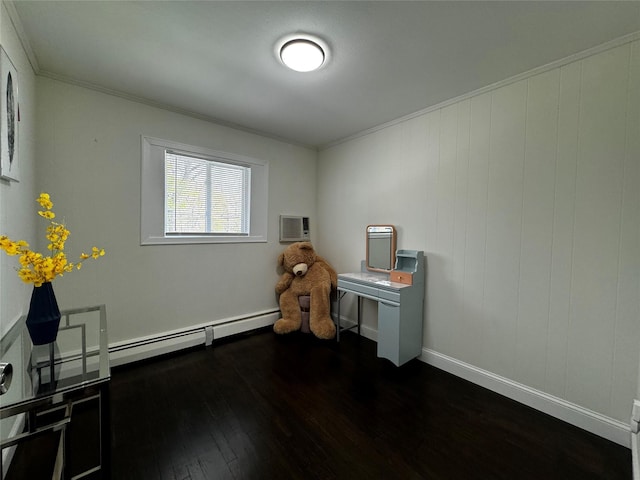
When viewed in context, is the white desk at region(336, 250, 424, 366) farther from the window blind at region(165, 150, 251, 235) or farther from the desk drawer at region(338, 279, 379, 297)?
the window blind at region(165, 150, 251, 235)

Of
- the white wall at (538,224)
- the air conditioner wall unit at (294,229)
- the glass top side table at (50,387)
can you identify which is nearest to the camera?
the glass top side table at (50,387)

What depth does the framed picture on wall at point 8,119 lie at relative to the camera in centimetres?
132

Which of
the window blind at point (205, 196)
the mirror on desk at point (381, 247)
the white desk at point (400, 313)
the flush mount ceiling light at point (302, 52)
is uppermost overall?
the flush mount ceiling light at point (302, 52)

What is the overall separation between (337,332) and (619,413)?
7.01 feet

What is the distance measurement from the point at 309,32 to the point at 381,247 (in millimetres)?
2030

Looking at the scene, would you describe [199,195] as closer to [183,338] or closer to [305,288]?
[183,338]

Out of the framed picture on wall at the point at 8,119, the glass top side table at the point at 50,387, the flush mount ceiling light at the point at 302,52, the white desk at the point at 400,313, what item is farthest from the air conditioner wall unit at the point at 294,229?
the framed picture on wall at the point at 8,119

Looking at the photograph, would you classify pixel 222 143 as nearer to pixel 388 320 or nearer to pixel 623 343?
pixel 388 320

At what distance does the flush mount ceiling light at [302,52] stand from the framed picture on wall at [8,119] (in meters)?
1.44

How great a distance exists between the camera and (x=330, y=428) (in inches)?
67.9

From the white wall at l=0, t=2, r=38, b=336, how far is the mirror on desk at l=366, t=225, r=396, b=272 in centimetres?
277

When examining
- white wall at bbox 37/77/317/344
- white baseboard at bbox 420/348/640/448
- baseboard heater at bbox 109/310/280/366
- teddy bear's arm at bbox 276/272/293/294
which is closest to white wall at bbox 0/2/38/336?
white wall at bbox 37/77/317/344

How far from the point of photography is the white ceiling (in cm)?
145

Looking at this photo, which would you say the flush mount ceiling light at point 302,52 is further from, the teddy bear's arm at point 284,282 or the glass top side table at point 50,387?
the teddy bear's arm at point 284,282
